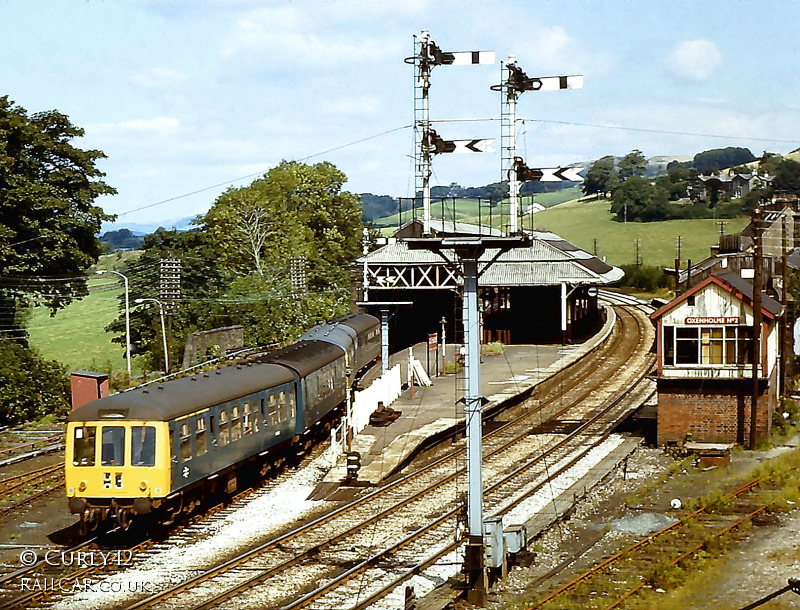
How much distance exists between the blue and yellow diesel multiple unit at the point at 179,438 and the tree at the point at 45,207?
2139 centimetres

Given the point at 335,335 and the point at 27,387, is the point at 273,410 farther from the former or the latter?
the point at 27,387

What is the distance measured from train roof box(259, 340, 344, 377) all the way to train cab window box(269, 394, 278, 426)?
1829 millimetres

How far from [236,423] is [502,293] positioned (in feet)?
112

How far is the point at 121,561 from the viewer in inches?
710

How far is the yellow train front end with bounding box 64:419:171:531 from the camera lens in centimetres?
1867

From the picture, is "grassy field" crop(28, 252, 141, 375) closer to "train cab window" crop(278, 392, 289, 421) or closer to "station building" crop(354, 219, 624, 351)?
"station building" crop(354, 219, 624, 351)

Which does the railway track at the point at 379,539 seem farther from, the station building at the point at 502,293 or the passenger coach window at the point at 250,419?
the station building at the point at 502,293

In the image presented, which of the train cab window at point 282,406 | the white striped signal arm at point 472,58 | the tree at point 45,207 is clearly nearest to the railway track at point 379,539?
the train cab window at point 282,406

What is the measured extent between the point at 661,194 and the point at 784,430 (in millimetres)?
102873

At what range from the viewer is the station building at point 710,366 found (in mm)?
28594

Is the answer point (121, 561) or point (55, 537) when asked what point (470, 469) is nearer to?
point (121, 561)

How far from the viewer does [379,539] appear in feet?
64.0

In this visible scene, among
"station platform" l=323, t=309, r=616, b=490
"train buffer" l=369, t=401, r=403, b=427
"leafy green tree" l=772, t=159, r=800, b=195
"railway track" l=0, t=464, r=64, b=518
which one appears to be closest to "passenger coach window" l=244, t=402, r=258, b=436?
"station platform" l=323, t=309, r=616, b=490

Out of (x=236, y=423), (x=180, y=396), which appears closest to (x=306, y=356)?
(x=236, y=423)
